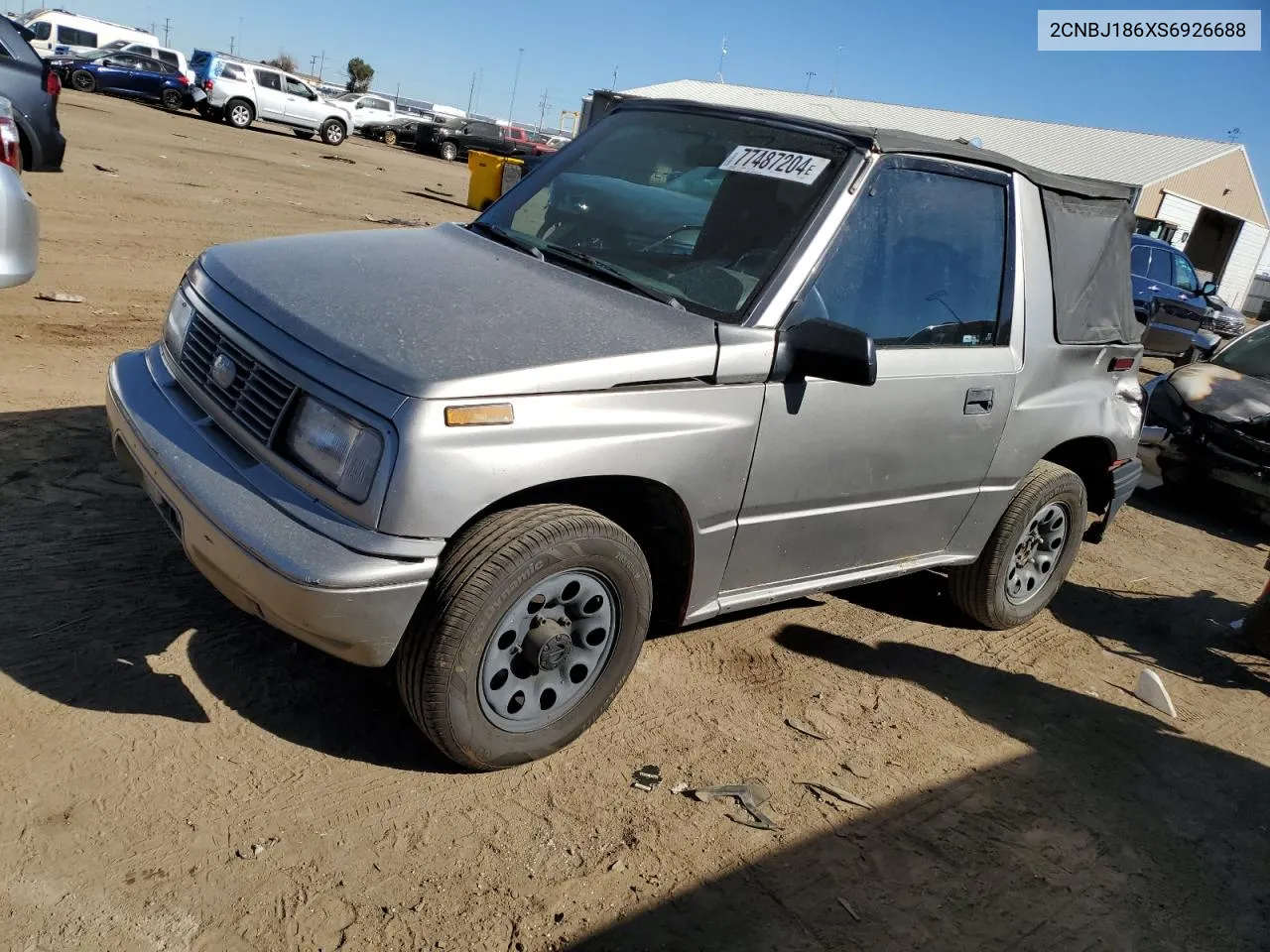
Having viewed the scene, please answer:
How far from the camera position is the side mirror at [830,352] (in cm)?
317

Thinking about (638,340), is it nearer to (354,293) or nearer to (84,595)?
(354,293)

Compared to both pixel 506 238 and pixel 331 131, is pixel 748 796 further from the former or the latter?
pixel 331 131

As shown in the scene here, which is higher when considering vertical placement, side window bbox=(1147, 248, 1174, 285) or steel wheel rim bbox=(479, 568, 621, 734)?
side window bbox=(1147, 248, 1174, 285)

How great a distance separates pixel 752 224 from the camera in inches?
142

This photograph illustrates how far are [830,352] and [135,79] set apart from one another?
31.7m

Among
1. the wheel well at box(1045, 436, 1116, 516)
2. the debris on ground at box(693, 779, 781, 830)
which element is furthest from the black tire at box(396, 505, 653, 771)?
the wheel well at box(1045, 436, 1116, 516)

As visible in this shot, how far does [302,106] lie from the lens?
29.7 m

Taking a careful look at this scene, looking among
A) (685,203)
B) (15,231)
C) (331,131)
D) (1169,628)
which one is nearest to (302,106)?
(331,131)

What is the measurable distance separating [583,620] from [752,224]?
1.50 meters

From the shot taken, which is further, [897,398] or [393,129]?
[393,129]

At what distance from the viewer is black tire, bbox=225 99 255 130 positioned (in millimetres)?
28859

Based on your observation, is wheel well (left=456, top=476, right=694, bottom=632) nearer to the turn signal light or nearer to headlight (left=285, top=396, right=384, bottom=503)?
the turn signal light

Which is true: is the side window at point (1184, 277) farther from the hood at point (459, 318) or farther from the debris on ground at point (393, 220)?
the hood at point (459, 318)

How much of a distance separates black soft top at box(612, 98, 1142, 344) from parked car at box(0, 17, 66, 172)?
7.49m
